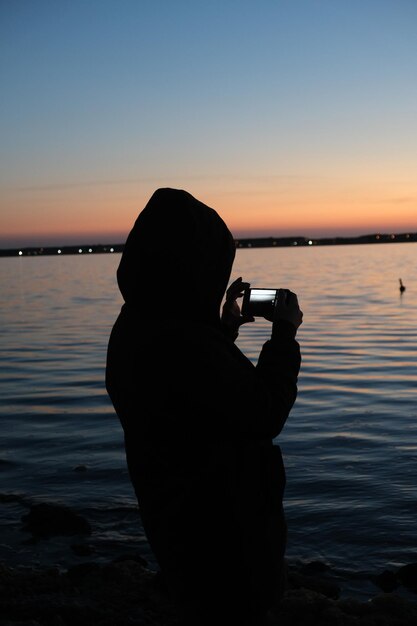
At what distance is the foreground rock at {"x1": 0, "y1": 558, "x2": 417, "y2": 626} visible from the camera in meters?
4.93

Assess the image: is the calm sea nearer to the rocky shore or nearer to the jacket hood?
the rocky shore

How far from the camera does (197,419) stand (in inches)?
102

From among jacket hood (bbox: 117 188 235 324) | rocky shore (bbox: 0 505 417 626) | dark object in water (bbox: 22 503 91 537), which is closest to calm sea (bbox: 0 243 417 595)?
dark object in water (bbox: 22 503 91 537)

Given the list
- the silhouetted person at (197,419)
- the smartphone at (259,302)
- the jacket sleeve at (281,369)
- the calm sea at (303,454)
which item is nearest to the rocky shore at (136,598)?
the calm sea at (303,454)

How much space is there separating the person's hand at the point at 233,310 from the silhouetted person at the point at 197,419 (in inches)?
22.6

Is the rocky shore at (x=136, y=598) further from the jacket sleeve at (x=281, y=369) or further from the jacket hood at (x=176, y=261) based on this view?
the jacket hood at (x=176, y=261)

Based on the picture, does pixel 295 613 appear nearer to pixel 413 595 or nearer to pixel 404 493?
pixel 413 595

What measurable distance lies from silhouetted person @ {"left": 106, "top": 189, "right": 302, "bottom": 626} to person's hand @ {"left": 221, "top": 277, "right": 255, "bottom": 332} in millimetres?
574

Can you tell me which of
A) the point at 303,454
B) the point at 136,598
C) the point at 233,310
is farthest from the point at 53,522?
the point at 233,310

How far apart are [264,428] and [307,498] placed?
6172 millimetres

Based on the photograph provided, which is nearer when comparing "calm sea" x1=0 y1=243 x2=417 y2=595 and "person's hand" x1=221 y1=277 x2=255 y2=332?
"person's hand" x1=221 y1=277 x2=255 y2=332

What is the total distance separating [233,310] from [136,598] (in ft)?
9.73

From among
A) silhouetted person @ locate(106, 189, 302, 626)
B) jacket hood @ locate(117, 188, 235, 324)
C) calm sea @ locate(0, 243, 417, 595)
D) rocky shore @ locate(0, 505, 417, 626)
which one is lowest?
calm sea @ locate(0, 243, 417, 595)

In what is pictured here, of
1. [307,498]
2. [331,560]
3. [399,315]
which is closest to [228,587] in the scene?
[331,560]
